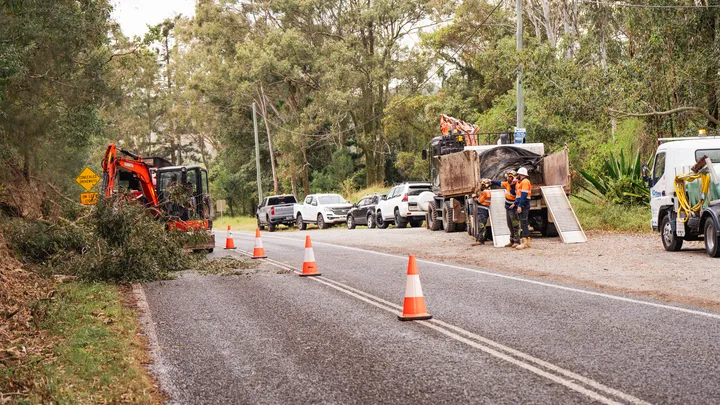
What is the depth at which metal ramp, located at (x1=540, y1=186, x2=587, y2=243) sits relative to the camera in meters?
20.3

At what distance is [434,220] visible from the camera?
2834cm

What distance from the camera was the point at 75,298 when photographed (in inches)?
470

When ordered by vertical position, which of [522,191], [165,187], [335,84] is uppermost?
[335,84]

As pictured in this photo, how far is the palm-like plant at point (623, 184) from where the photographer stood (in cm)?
2442

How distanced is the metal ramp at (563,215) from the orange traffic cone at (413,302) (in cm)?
1169

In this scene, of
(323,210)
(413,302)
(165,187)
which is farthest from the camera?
(323,210)

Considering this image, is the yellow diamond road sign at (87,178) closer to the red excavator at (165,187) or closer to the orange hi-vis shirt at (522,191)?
the red excavator at (165,187)

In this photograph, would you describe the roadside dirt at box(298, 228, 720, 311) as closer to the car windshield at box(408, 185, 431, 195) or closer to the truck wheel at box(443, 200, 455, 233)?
the truck wheel at box(443, 200, 455, 233)

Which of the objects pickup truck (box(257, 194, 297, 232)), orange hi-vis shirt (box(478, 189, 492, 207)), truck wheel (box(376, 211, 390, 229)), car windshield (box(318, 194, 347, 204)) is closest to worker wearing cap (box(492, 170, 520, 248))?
orange hi-vis shirt (box(478, 189, 492, 207))

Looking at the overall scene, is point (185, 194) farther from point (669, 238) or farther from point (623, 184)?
point (623, 184)

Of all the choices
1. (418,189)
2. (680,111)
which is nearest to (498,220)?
(680,111)

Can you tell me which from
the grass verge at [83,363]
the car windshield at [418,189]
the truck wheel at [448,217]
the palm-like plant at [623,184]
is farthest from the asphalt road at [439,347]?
the car windshield at [418,189]

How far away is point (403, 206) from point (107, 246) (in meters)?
18.4

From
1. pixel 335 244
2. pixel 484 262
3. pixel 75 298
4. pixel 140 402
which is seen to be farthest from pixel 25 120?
pixel 140 402
